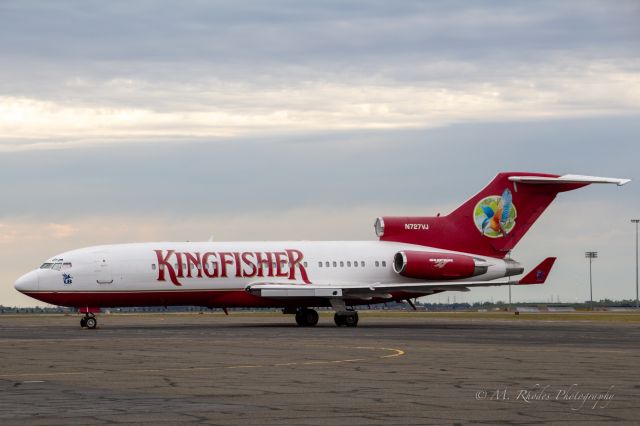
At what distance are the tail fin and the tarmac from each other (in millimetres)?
24181

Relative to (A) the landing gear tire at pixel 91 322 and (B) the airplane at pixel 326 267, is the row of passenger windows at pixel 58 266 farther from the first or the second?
(A) the landing gear tire at pixel 91 322

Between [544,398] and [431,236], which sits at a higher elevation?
[431,236]

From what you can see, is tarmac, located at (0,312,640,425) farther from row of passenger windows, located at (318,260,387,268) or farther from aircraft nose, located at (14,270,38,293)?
row of passenger windows, located at (318,260,387,268)

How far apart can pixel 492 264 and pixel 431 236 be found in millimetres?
3791

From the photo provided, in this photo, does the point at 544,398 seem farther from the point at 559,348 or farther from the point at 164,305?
the point at 164,305

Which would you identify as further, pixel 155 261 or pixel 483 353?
pixel 155 261

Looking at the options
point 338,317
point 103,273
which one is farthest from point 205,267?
point 338,317

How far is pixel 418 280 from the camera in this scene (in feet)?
206

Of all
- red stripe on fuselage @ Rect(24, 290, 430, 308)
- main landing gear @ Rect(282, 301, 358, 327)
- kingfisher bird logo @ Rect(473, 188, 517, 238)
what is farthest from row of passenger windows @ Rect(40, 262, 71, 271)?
kingfisher bird logo @ Rect(473, 188, 517, 238)

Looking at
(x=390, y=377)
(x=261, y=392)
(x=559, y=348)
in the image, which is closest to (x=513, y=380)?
(x=390, y=377)

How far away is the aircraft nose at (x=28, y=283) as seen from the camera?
2303 inches

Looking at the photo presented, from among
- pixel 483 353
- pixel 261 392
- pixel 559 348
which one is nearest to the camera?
pixel 261 392

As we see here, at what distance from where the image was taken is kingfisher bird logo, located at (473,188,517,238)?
65.8 metres

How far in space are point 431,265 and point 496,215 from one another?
629 cm
